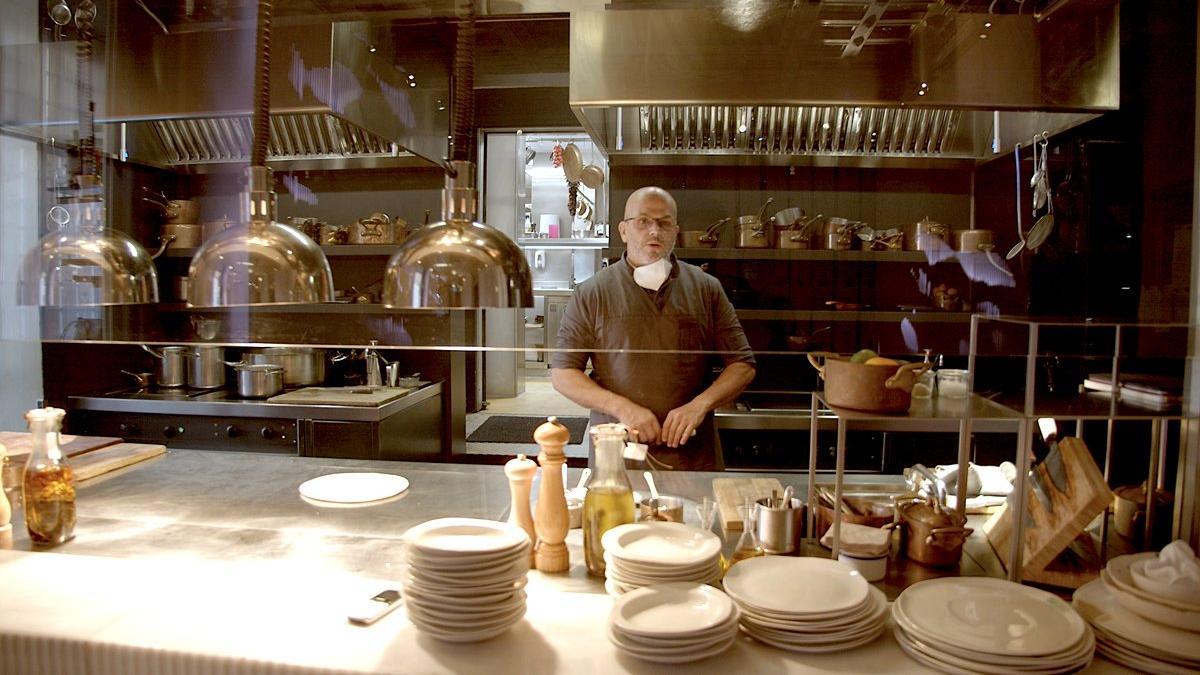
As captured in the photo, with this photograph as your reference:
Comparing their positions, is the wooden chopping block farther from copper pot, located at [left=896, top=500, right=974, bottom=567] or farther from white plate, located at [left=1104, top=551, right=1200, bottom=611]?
white plate, located at [left=1104, top=551, right=1200, bottom=611]

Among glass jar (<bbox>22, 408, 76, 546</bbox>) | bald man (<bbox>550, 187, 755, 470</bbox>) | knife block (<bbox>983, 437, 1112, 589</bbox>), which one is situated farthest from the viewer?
bald man (<bbox>550, 187, 755, 470</bbox>)

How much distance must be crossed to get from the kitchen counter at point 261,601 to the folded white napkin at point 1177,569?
17cm

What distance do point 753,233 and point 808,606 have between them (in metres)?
2.77

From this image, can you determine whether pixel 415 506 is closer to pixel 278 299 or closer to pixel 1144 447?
pixel 278 299

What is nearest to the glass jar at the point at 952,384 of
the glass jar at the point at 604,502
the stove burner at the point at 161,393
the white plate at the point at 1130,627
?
the white plate at the point at 1130,627

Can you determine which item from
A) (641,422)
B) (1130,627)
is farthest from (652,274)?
(1130,627)

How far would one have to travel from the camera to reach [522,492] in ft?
4.72

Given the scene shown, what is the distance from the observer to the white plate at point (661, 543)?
1283 mm

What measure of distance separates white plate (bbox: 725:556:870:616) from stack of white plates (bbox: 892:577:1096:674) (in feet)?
0.28

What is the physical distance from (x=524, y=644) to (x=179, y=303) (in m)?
3.55

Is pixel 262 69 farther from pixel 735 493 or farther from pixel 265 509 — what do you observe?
pixel 735 493

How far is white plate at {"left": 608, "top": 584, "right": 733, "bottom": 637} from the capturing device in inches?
43.4

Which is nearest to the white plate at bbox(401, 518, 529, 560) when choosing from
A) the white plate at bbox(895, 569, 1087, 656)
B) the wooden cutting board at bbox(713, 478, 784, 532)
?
the wooden cutting board at bbox(713, 478, 784, 532)

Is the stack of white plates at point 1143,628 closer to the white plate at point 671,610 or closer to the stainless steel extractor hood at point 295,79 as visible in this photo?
the white plate at point 671,610
